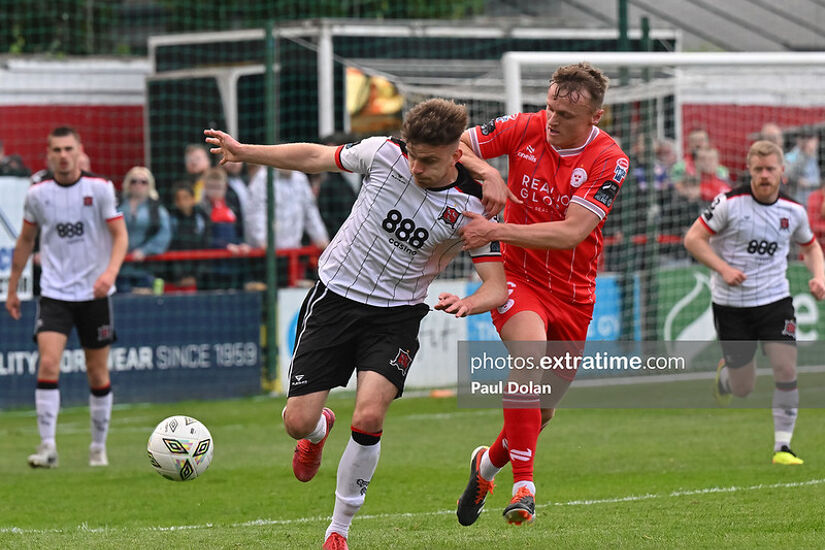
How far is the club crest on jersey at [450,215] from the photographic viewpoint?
6.88m

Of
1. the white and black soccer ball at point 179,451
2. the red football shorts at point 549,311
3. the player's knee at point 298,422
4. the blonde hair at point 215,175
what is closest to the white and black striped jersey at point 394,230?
the red football shorts at point 549,311

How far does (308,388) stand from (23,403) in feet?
27.0

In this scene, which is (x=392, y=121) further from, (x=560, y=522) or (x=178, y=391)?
(x=560, y=522)

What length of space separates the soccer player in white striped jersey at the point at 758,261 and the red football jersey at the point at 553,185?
10.5 feet

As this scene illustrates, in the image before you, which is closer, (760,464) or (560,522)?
(560,522)

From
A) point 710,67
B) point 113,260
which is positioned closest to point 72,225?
point 113,260

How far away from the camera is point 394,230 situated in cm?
694

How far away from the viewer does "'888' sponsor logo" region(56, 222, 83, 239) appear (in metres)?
10.9

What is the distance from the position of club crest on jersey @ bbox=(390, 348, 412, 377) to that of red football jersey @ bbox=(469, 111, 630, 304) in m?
1.01

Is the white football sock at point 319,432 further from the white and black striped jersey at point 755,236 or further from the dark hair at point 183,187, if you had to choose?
Answer: the dark hair at point 183,187

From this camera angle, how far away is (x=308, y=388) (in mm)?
7055

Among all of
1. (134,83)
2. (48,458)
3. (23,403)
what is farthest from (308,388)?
(134,83)

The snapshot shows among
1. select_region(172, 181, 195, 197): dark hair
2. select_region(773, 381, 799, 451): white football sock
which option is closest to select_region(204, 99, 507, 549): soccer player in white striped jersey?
select_region(773, 381, 799, 451): white football sock

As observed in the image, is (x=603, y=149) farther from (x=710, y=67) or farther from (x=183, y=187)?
(x=183, y=187)
